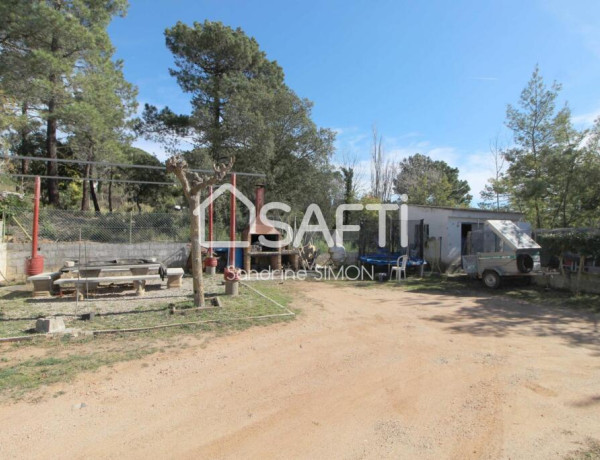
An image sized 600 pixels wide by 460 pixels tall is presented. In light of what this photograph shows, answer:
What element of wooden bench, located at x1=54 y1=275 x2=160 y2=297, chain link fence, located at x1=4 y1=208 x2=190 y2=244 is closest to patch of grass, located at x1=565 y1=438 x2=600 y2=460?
wooden bench, located at x1=54 y1=275 x2=160 y2=297

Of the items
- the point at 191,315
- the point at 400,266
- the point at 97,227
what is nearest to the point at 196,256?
the point at 191,315

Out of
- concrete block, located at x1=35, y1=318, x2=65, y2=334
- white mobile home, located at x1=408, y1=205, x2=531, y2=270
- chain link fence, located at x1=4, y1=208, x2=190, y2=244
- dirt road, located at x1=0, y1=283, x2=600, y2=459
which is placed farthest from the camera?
white mobile home, located at x1=408, y1=205, x2=531, y2=270

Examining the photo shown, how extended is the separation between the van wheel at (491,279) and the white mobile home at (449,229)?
3.36 metres

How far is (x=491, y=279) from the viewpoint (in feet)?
34.2

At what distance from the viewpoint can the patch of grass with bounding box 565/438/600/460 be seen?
2.62m

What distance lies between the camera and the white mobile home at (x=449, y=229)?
46.0ft

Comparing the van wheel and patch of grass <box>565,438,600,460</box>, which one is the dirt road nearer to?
patch of grass <box>565,438,600,460</box>

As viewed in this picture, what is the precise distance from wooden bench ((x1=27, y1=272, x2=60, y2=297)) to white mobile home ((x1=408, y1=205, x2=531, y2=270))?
11777 millimetres

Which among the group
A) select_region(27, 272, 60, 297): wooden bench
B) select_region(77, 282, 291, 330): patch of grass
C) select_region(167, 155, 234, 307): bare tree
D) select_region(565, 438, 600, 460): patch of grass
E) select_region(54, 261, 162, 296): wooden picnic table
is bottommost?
select_region(565, 438, 600, 460): patch of grass

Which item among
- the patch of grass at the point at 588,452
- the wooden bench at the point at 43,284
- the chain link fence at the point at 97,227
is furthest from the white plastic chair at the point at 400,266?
the wooden bench at the point at 43,284

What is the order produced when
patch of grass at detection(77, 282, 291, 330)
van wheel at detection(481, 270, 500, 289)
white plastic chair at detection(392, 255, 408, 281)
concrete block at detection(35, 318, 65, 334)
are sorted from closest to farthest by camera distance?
concrete block at detection(35, 318, 65, 334)
patch of grass at detection(77, 282, 291, 330)
van wheel at detection(481, 270, 500, 289)
white plastic chair at detection(392, 255, 408, 281)

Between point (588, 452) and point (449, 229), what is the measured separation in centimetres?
1206

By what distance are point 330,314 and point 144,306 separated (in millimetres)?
3745

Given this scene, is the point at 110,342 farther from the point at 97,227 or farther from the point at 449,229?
the point at 449,229
